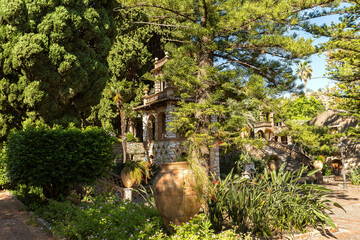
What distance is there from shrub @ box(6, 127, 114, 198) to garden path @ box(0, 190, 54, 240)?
2.86ft

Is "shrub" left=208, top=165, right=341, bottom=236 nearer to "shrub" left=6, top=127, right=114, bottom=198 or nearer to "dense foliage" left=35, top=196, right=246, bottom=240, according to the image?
"dense foliage" left=35, top=196, right=246, bottom=240

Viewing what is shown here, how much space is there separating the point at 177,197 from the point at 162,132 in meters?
16.3

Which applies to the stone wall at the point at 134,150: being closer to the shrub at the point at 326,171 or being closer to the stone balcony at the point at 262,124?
the shrub at the point at 326,171

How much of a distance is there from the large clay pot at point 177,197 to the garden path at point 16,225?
8.48 ft

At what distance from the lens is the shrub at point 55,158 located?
8.49m

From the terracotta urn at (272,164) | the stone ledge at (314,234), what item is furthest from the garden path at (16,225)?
the terracotta urn at (272,164)

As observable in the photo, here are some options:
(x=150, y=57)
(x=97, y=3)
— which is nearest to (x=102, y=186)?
(x=97, y=3)

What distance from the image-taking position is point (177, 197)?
5242mm

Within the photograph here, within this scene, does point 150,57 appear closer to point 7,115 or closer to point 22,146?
point 7,115

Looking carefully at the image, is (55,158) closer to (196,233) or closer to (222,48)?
(196,233)

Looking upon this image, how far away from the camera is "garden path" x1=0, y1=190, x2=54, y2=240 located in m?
5.85

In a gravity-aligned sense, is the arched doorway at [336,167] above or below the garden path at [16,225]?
below

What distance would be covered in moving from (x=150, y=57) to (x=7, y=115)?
538 inches

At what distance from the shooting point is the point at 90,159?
9320mm
